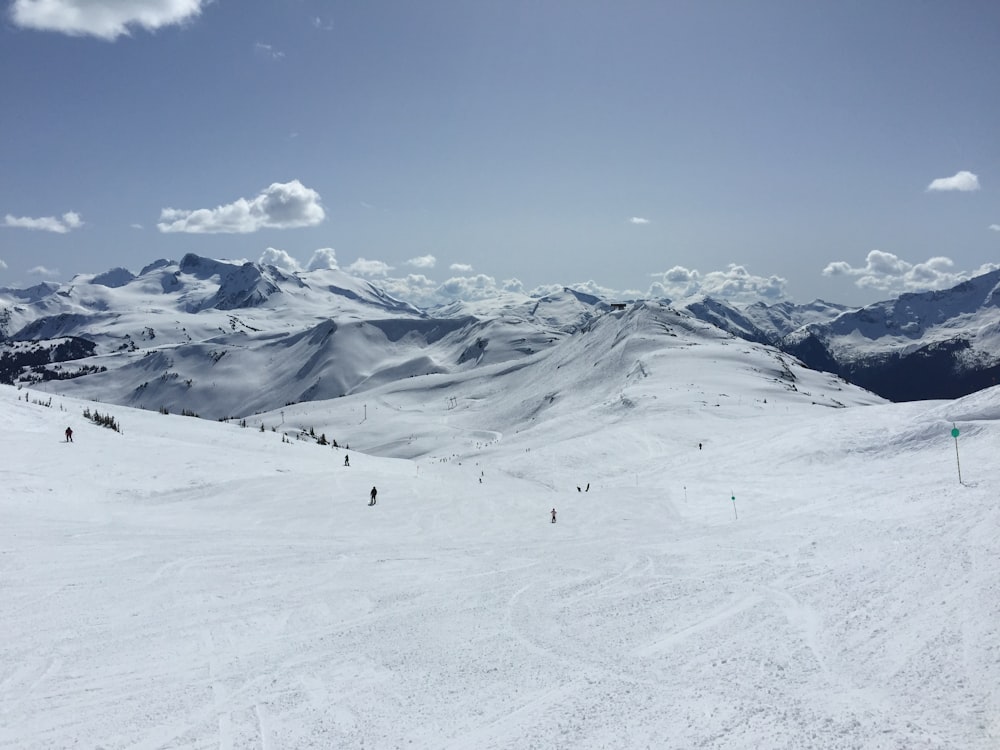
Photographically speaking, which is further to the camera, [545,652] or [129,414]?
[129,414]

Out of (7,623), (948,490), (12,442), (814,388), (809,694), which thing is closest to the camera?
(809,694)

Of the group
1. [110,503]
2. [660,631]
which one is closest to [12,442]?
[110,503]

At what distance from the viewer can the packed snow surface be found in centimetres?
1091

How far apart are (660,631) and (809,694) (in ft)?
12.9

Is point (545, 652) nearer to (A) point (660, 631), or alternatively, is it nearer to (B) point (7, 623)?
(A) point (660, 631)

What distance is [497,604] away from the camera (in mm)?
17172

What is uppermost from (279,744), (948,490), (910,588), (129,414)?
(129,414)

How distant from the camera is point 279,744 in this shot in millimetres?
10453

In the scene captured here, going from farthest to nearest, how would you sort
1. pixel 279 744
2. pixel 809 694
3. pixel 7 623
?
pixel 7 623 < pixel 809 694 < pixel 279 744

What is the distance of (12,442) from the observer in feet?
105

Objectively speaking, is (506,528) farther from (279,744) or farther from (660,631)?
(279,744)

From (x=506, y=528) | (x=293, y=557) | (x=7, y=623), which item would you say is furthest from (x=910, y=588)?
(x=7, y=623)

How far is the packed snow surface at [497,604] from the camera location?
35.8 feet

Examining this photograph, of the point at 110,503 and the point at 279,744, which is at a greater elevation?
the point at 110,503
